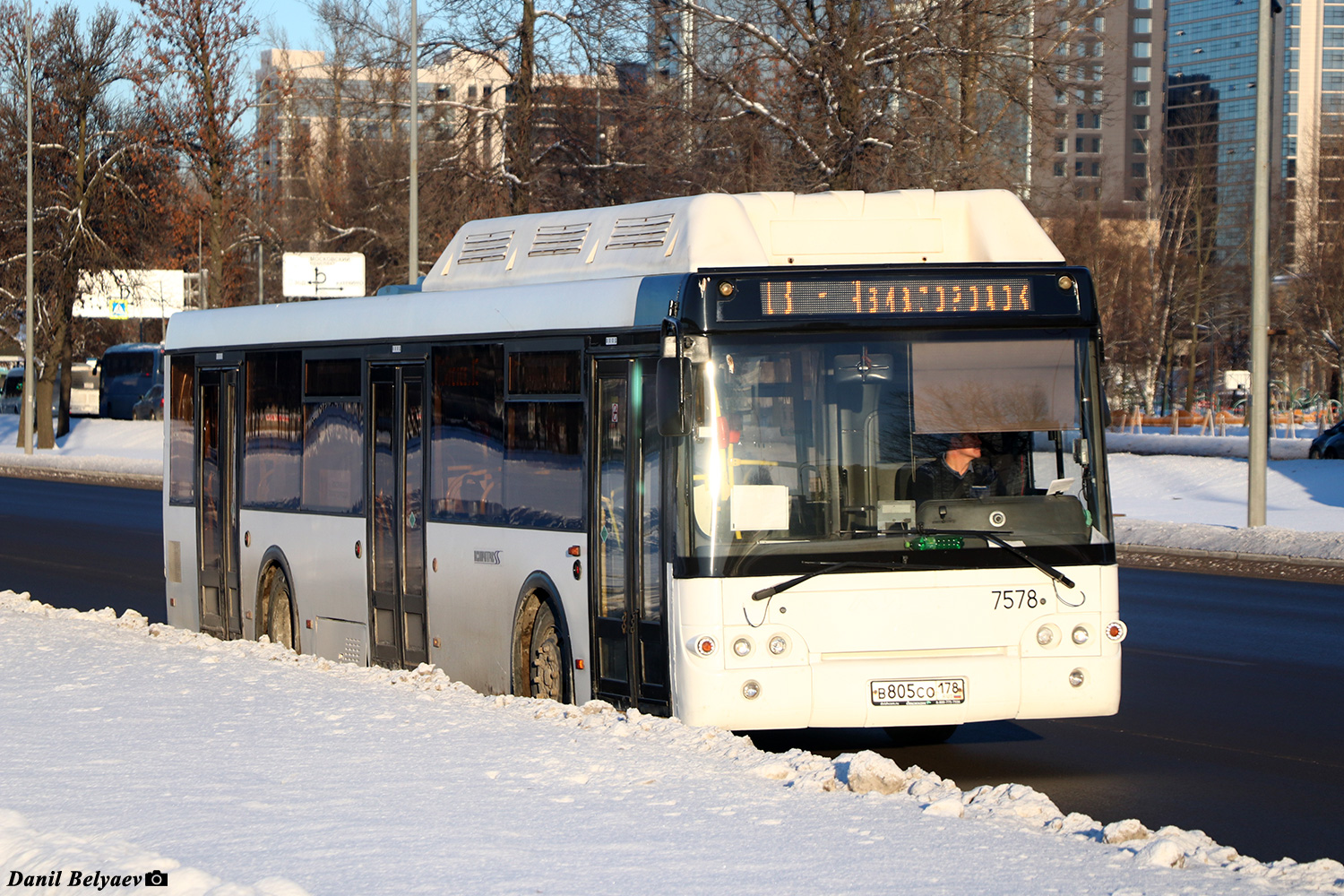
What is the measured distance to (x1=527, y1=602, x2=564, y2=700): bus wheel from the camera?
33.0ft

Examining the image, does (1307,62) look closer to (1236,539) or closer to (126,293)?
(126,293)

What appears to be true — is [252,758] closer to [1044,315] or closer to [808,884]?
[808,884]

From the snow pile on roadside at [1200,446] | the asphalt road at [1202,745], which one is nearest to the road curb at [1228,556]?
the asphalt road at [1202,745]

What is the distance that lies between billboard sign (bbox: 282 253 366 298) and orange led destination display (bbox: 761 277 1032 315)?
38061mm

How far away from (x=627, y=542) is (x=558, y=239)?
2.43m

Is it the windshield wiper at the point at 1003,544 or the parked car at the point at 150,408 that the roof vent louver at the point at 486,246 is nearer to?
the windshield wiper at the point at 1003,544

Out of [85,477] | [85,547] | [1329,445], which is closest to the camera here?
[85,547]

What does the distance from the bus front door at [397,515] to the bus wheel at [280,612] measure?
1356mm

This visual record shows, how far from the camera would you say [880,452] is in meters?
8.66

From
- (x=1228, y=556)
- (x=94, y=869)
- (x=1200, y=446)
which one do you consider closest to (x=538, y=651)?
(x=94, y=869)

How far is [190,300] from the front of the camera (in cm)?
7562

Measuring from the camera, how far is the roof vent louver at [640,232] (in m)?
9.74

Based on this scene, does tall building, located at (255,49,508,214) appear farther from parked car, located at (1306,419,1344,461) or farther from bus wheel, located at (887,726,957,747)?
bus wheel, located at (887,726,957,747)

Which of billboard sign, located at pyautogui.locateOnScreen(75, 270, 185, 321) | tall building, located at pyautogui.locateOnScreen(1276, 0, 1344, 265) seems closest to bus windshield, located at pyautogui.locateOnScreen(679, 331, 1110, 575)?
billboard sign, located at pyautogui.locateOnScreen(75, 270, 185, 321)
